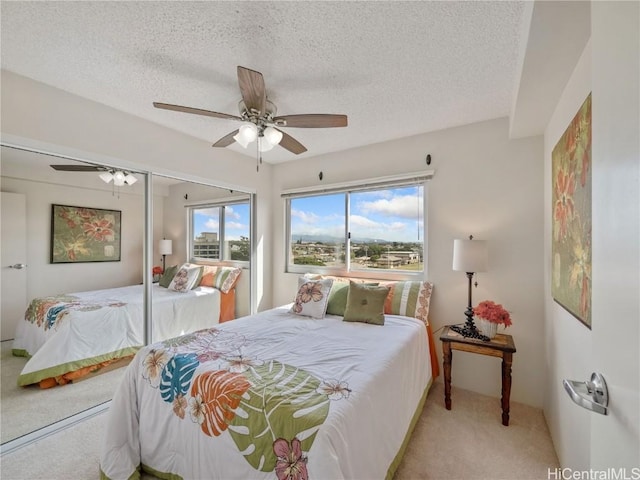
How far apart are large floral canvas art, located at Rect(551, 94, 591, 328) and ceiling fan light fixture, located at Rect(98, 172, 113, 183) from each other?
332 centimetres

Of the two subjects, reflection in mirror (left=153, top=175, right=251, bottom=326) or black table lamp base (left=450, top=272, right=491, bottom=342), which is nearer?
black table lamp base (left=450, top=272, right=491, bottom=342)

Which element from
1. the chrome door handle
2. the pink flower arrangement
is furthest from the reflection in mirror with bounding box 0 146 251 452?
the chrome door handle

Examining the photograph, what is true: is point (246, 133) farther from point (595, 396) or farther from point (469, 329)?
point (469, 329)

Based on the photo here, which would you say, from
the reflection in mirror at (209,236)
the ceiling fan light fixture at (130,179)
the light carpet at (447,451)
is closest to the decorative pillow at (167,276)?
the reflection in mirror at (209,236)

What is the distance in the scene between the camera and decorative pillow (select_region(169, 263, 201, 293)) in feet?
9.98

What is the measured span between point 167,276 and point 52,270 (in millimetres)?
891

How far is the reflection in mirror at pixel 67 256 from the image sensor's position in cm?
208

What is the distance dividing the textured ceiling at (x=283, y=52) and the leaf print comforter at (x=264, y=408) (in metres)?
1.86

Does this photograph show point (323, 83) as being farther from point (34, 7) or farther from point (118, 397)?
point (118, 397)

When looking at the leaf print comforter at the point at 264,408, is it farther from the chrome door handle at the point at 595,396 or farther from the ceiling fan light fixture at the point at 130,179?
the ceiling fan light fixture at the point at 130,179

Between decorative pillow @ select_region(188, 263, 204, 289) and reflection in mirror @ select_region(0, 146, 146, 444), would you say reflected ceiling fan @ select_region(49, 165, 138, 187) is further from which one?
decorative pillow @ select_region(188, 263, 204, 289)

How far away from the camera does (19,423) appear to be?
205 cm

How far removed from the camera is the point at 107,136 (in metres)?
2.41

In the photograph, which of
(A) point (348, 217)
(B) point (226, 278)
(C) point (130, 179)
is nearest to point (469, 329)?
(A) point (348, 217)
